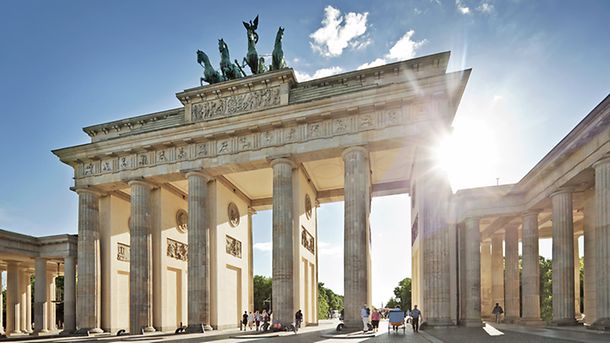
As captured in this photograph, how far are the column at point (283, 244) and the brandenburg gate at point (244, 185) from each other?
64 millimetres

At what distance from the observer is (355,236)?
76.0 feet

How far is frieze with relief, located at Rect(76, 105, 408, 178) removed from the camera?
2394cm

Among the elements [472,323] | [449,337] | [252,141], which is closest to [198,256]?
[252,141]

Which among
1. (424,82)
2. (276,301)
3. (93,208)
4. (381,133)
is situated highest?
(424,82)

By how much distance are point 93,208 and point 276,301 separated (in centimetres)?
1471

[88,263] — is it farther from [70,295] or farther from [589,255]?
[589,255]

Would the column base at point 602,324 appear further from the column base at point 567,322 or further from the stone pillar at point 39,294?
the stone pillar at point 39,294

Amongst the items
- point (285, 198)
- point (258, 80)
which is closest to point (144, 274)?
point (285, 198)

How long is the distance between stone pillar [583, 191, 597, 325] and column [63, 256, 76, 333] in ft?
102

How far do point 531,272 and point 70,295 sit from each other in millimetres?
30024

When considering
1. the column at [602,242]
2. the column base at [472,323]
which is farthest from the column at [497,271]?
the column at [602,242]

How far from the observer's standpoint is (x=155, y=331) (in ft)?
90.2

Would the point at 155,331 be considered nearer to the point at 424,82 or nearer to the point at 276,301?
the point at 276,301

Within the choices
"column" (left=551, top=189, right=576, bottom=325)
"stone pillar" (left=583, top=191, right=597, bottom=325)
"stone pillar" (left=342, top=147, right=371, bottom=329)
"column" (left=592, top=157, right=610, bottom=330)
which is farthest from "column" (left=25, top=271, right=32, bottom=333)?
"stone pillar" (left=583, top=191, right=597, bottom=325)
